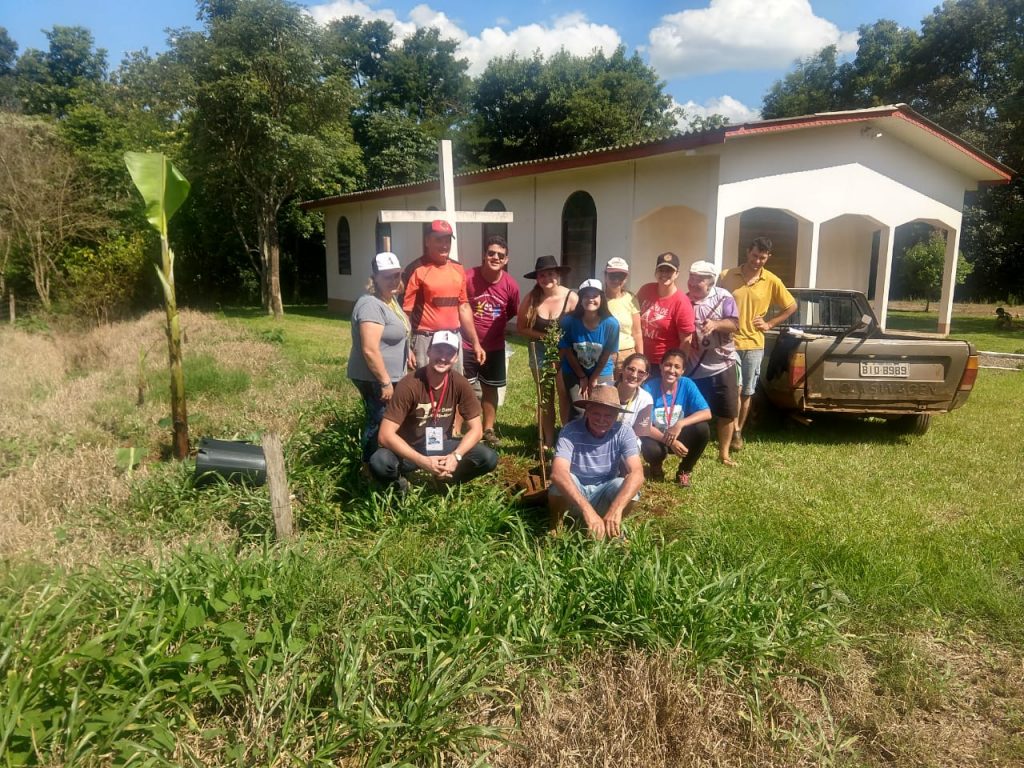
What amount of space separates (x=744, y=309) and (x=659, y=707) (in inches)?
151

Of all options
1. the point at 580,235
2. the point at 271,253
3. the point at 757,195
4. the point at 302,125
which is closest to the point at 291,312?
the point at 271,253

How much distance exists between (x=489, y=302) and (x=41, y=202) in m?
16.8

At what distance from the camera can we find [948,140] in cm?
1198

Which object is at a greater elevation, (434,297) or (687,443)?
(434,297)

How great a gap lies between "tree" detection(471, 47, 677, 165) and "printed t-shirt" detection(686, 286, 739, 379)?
26.8m

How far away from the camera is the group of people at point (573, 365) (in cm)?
402

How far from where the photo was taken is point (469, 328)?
537cm

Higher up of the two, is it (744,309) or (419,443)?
(744,309)

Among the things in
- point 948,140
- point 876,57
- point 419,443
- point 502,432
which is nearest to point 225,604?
point 419,443

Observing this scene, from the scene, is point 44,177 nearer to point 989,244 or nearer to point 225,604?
point 225,604

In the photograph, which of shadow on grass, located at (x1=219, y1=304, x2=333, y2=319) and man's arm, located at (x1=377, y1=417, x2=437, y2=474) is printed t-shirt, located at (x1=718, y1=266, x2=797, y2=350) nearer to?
man's arm, located at (x1=377, y1=417, x2=437, y2=474)

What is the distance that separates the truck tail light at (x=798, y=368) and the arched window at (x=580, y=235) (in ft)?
23.6

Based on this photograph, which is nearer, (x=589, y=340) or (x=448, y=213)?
(x=589, y=340)

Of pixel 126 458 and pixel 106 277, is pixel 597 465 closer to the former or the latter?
pixel 126 458
